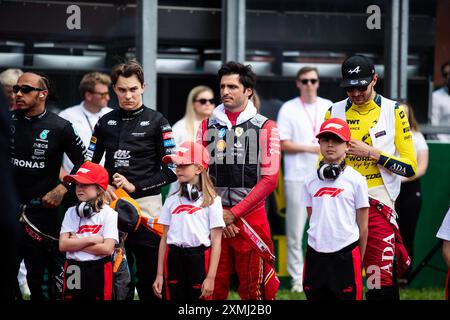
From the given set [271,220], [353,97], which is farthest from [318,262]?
[271,220]

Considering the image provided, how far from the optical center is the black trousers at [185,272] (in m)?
6.75

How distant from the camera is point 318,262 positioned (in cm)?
667

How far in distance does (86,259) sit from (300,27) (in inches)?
169

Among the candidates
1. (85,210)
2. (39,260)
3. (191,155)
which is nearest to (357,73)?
(191,155)

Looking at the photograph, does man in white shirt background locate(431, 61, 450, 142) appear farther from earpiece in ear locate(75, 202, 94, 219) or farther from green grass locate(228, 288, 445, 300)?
earpiece in ear locate(75, 202, 94, 219)

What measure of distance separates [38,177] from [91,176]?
0.84m

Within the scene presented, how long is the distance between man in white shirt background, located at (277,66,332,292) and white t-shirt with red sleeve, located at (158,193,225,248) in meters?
3.11

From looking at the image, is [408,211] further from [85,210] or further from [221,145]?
[85,210]

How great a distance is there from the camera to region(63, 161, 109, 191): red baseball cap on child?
680 centimetres

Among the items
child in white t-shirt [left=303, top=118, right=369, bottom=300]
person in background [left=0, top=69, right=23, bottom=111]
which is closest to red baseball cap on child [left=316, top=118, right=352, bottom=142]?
child in white t-shirt [left=303, top=118, right=369, bottom=300]

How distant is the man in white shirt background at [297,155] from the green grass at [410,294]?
210mm

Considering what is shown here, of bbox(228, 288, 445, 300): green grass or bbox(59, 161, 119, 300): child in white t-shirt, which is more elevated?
bbox(59, 161, 119, 300): child in white t-shirt

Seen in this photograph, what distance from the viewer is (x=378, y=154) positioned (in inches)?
275

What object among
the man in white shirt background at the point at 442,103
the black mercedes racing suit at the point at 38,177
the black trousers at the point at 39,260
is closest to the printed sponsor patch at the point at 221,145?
the black mercedes racing suit at the point at 38,177
